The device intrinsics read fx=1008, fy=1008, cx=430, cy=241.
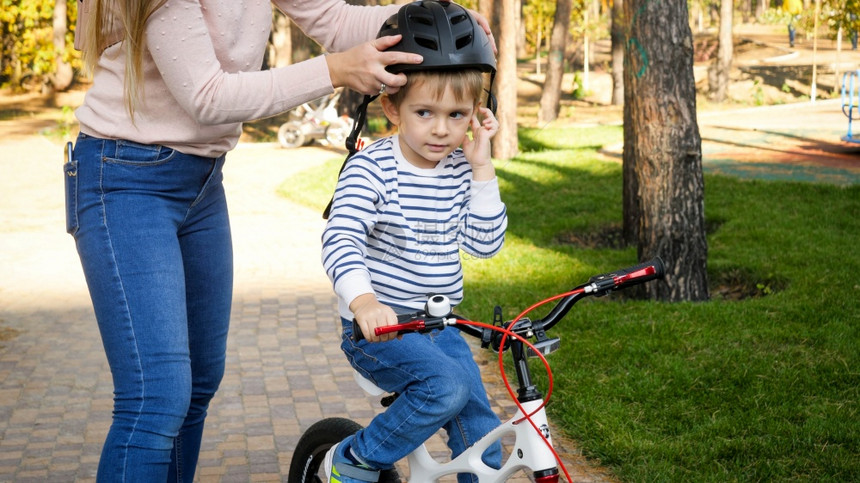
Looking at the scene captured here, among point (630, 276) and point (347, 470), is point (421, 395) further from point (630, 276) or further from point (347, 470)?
point (630, 276)

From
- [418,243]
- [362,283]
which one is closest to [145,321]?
[362,283]

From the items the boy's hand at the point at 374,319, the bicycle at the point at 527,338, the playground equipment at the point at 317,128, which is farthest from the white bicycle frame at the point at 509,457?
the playground equipment at the point at 317,128

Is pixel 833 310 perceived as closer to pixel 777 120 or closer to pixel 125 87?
pixel 125 87

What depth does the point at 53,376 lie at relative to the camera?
18.6 feet

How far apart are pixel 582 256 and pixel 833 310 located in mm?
2407

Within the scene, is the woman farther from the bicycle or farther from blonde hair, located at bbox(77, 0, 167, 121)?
the bicycle

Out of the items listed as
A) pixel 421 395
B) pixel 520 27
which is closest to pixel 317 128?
pixel 421 395

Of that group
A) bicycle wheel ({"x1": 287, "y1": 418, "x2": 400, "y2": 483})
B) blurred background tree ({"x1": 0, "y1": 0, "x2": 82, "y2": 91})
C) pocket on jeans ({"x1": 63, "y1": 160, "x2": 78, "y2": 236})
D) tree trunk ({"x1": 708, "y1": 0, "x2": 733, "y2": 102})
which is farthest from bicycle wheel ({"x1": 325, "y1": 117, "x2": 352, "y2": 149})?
pocket on jeans ({"x1": 63, "y1": 160, "x2": 78, "y2": 236})

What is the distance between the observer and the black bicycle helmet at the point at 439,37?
2.54 m

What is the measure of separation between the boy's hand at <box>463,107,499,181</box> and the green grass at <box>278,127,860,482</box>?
1.77 meters

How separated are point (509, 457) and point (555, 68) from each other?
17.6 metres

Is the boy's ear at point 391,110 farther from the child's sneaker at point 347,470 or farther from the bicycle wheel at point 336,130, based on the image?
the bicycle wheel at point 336,130

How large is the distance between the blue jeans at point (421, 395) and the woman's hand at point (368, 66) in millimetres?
685

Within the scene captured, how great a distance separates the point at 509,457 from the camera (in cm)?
274
